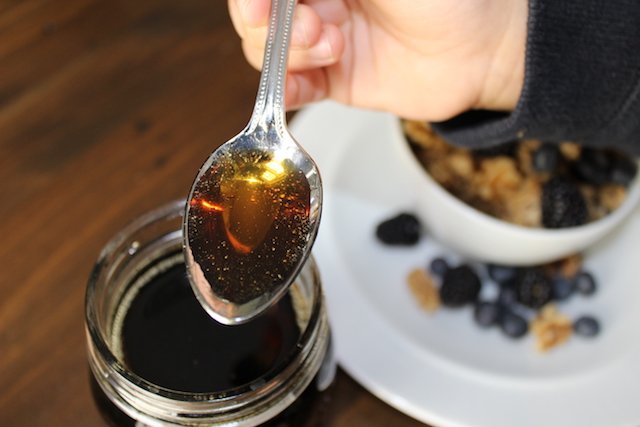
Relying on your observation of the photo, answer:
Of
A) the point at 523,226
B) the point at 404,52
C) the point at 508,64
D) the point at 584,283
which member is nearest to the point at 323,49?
the point at 404,52

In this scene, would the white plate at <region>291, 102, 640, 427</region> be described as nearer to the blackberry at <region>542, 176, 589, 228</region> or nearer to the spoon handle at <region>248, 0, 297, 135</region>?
the blackberry at <region>542, 176, 589, 228</region>

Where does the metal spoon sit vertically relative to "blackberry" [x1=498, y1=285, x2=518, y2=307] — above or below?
above

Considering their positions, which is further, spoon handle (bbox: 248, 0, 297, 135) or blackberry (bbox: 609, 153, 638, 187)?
blackberry (bbox: 609, 153, 638, 187)

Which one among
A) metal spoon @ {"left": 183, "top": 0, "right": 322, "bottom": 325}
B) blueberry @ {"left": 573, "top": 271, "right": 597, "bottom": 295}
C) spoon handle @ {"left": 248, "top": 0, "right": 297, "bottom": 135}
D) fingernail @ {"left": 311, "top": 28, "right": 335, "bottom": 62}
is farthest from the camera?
blueberry @ {"left": 573, "top": 271, "right": 597, "bottom": 295}

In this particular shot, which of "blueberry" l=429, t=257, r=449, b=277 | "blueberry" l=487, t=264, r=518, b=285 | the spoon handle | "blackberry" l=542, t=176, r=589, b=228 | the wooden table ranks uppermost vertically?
the spoon handle

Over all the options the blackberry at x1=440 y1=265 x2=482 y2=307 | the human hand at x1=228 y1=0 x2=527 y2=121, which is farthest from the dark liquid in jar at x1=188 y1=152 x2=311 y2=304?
the blackberry at x1=440 y1=265 x2=482 y2=307
